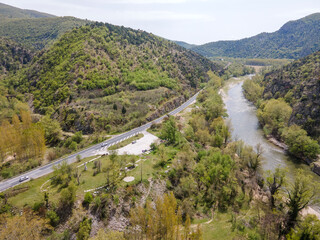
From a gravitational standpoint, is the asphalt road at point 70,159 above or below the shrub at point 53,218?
below

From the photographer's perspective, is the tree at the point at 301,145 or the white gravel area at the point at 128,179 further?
the tree at the point at 301,145

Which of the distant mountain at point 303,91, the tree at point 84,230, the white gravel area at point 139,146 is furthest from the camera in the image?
the distant mountain at point 303,91

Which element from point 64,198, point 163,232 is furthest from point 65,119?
point 163,232

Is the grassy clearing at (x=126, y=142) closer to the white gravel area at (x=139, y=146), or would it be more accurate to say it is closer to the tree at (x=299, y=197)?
the white gravel area at (x=139, y=146)

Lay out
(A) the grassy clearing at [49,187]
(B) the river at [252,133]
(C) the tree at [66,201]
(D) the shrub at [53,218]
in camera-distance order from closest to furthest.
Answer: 1. (D) the shrub at [53,218]
2. (C) the tree at [66,201]
3. (A) the grassy clearing at [49,187]
4. (B) the river at [252,133]

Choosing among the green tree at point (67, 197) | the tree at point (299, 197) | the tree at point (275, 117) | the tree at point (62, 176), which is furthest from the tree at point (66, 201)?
the tree at point (275, 117)

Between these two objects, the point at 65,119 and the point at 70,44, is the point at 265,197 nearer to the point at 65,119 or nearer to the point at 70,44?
the point at 65,119

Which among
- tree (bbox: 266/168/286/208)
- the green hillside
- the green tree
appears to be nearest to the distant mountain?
tree (bbox: 266/168/286/208)

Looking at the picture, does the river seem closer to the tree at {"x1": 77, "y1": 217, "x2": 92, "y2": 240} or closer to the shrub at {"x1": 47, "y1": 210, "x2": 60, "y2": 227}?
the tree at {"x1": 77, "y1": 217, "x2": 92, "y2": 240}
